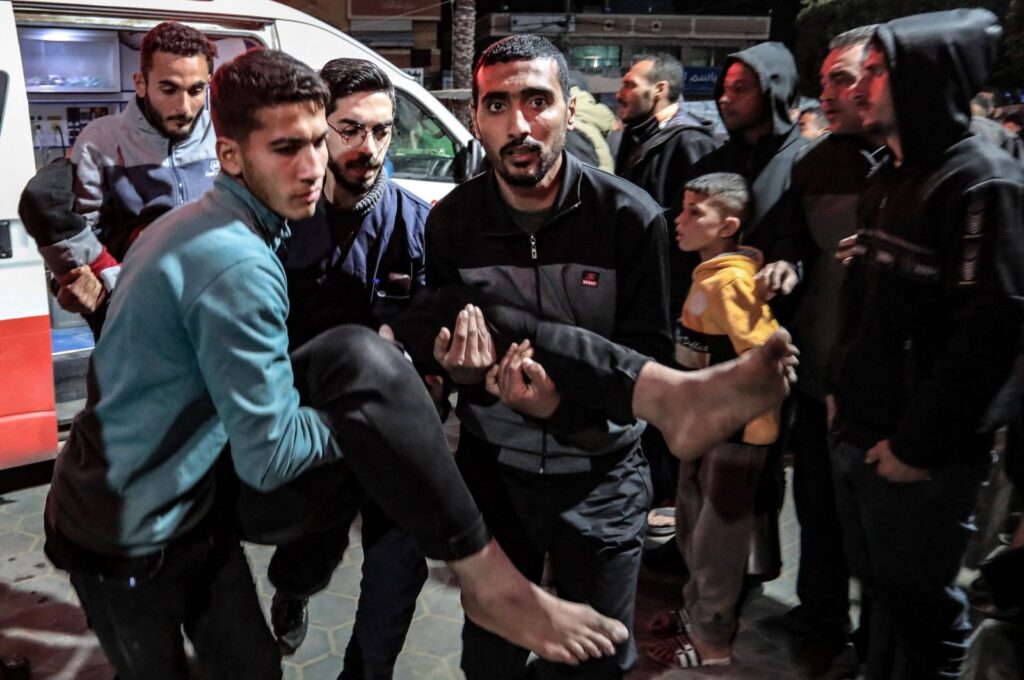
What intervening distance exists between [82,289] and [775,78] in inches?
112

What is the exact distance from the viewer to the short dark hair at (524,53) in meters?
2.22

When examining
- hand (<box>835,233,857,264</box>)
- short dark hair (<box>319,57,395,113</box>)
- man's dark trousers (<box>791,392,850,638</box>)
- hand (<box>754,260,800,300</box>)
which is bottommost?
man's dark trousers (<box>791,392,850,638</box>)

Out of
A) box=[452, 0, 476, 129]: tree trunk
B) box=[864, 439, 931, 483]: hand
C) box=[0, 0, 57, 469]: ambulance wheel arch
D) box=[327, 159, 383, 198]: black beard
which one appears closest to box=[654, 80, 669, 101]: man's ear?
box=[327, 159, 383, 198]: black beard

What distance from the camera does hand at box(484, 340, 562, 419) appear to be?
2117 millimetres

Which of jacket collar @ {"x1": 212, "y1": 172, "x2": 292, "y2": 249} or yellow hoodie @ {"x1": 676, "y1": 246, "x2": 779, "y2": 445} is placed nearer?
jacket collar @ {"x1": 212, "y1": 172, "x2": 292, "y2": 249}

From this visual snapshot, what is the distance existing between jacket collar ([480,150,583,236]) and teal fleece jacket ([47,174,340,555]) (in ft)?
2.00

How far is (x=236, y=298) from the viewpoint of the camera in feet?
5.46

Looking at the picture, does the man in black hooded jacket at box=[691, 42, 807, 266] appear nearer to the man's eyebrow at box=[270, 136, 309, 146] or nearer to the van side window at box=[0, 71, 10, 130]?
the man's eyebrow at box=[270, 136, 309, 146]

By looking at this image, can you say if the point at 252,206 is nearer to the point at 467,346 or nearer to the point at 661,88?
the point at 467,346

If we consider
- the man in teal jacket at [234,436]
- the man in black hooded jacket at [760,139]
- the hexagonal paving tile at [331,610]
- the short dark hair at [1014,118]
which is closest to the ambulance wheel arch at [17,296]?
the hexagonal paving tile at [331,610]

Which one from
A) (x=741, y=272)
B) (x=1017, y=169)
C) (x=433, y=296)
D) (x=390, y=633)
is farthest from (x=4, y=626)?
(x=1017, y=169)

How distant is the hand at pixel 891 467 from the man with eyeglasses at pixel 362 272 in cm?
133

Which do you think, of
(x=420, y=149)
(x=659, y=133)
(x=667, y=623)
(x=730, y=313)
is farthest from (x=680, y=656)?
(x=420, y=149)

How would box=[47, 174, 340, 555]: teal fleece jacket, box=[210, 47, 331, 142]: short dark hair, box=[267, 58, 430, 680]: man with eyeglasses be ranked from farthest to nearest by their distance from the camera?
box=[267, 58, 430, 680]: man with eyeglasses < box=[210, 47, 331, 142]: short dark hair < box=[47, 174, 340, 555]: teal fleece jacket
